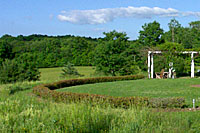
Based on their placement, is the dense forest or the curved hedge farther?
the dense forest

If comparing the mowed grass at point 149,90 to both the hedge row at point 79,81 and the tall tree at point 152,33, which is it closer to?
the hedge row at point 79,81

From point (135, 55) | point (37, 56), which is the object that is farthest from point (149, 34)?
point (37, 56)

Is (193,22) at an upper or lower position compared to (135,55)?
upper

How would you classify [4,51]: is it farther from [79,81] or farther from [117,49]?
[79,81]

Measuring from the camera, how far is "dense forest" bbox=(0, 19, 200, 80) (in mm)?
26594

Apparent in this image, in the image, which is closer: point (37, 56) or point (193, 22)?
point (193, 22)

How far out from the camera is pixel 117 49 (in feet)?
106

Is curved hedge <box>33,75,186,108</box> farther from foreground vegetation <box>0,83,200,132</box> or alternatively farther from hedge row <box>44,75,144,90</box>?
foreground vegetation <box>0,83,200,132</box>

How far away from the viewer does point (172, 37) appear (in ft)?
160

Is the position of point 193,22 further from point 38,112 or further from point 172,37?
point 38,112

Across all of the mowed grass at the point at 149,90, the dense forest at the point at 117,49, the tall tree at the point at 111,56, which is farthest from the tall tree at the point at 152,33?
the mowed grass at the point at 149,90

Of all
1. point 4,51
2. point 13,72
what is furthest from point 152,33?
point 4,51

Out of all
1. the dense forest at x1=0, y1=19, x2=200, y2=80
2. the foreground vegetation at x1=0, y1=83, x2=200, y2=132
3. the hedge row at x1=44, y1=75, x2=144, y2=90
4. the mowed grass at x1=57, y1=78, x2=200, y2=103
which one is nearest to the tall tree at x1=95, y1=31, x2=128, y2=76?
the dense forest at x1=0, y1=19, x2=200, y2=80

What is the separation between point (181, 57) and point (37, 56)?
126ft
